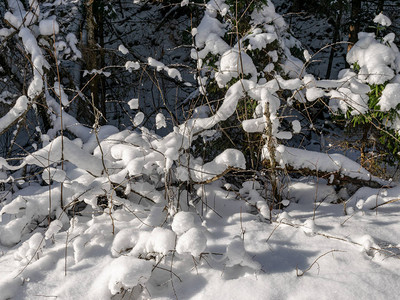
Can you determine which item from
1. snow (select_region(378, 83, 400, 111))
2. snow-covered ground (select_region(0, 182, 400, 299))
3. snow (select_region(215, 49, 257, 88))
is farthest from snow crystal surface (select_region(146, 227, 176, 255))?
snow (select_region(378, 83, 400, 111))

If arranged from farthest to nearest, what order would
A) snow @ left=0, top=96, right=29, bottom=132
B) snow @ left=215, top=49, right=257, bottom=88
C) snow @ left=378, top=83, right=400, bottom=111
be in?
1. snow @ left=378, top=83, right=400, bottom=111
2. snow @ left=215, top=49, right=257, bottom=88
3. snow @ left=0, top=96, right=29, bottom=132

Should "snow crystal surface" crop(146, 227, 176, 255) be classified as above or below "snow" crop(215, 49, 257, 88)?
below

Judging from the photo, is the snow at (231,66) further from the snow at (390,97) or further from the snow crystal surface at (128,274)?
the snow crystal surface at (128,274)

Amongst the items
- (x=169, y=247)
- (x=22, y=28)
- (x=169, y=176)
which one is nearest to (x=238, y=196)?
(x=169, y=176)

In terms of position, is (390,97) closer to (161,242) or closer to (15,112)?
(161,242)

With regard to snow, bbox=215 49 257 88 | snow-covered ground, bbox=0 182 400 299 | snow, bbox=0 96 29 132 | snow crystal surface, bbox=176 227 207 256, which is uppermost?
snow, bbox=215 49 257 88

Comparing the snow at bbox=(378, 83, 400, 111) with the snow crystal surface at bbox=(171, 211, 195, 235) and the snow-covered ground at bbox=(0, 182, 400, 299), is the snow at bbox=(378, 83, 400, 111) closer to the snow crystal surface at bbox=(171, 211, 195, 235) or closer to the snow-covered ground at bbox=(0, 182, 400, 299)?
the snow-covered ground at bbox=(0, 182, 400, 299)

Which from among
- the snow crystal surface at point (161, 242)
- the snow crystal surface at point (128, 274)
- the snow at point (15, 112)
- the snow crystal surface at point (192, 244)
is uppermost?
the snow at point (15, 112)

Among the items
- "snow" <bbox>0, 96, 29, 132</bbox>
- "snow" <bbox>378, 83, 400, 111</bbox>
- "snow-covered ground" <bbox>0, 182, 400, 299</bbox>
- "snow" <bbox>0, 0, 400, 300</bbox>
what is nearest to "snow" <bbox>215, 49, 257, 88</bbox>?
"snow" <bbox>0, 0, 400, 300</bbox>

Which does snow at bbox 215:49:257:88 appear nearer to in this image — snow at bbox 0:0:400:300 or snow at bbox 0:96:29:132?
snow at bbox 0:0:400:300

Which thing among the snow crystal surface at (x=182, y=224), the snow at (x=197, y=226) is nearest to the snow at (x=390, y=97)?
the snow at (x=197, y=226)

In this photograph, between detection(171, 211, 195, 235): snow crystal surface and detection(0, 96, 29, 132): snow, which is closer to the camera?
detection(171, 211, 195, 235): snow crystal surface

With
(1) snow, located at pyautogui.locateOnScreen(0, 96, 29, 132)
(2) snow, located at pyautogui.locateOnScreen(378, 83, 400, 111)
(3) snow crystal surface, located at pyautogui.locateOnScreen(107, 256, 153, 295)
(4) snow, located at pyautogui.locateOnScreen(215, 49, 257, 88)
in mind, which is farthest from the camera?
(2) snow, located at pyautogui.locateOnScreen(378, 83, 400, 111)

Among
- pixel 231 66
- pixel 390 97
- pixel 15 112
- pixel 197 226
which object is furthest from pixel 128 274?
pixel 390 97
